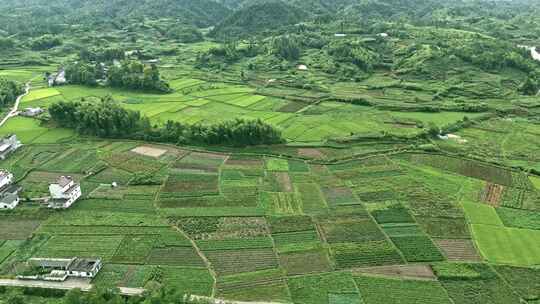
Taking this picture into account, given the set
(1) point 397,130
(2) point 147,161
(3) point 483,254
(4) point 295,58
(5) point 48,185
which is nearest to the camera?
(3) point 483,254

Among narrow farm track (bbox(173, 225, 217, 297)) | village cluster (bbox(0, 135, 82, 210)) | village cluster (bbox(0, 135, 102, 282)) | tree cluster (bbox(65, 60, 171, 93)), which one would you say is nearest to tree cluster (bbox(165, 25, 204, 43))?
tree cluster (bbox(65, 60, 171, 93))

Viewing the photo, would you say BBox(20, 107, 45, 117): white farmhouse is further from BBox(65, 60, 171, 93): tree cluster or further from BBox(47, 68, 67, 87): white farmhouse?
BBox(65, 60, 171, 93): tree cluster

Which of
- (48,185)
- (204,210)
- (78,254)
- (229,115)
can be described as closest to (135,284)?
(78,254)

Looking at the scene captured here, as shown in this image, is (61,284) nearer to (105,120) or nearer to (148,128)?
(148,128)

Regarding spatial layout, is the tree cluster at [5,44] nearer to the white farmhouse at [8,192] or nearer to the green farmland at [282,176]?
the green farmland at [282,176]

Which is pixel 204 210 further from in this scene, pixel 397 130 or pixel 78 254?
pixel 397 130

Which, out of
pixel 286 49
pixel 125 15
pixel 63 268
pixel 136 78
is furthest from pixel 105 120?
pixel 125 15

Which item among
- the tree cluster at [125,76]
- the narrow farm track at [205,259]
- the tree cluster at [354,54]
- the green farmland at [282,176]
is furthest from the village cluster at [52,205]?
the tree cluster at [354,54]

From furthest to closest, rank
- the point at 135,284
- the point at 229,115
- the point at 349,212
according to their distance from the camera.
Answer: the point at 229,115, the point at 349,212, the point at 135,284
